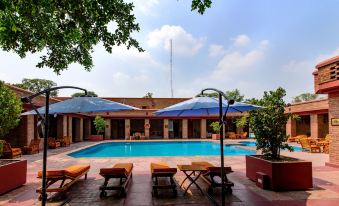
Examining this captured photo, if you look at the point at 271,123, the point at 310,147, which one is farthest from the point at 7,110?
the point at 310,147

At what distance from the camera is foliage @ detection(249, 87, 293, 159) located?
749 centimetres

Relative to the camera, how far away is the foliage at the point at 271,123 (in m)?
7.49

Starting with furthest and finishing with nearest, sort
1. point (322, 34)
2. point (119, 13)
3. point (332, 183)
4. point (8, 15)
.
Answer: point (322, 34) → point (332, 183) → point (119, 13) → point (8, 15)

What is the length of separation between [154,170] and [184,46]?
11.4m

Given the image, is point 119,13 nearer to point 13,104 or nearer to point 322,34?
point 13,104

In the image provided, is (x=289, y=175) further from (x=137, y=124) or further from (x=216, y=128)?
(x=137, y=124)

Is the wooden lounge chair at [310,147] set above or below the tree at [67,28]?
below

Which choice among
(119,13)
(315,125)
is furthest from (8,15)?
(315,125)

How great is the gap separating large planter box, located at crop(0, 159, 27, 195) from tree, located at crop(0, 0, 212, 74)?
2694 millimetres

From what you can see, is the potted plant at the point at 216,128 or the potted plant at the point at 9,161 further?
the potted plant at the point at 216,128

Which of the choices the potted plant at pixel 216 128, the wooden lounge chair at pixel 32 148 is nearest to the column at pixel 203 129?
the potted plant at pixel 216 128

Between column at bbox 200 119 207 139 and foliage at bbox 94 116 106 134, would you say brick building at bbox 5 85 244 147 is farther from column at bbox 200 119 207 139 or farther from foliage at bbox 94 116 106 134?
foliage at bbox 94 116 106 134

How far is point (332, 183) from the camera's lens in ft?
25.2

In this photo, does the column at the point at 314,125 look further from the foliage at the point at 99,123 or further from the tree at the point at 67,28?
the tree at the point at 67,28
